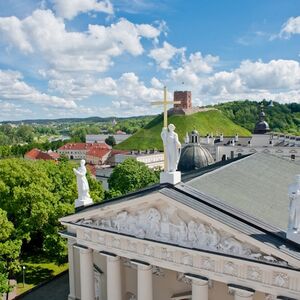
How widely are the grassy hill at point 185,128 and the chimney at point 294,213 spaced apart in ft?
406

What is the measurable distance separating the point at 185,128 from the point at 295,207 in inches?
5382

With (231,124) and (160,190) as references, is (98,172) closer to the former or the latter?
(160,190)

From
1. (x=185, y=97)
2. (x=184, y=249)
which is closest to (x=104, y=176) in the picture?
(x=184, y=249)

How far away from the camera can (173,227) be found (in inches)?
586

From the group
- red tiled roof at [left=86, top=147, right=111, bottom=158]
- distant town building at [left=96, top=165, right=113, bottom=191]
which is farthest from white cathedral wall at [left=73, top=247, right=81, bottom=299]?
red tiled roof at [left=86, top=147, right=111, bottom=158]

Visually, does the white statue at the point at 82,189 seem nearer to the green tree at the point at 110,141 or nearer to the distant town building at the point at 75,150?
the distant town building at the point at 75,150

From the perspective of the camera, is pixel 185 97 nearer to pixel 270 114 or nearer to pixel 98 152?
pixel 270 114

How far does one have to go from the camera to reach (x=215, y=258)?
1383 cm

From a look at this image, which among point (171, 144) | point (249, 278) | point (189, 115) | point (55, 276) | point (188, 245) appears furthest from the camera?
point (189, 115)

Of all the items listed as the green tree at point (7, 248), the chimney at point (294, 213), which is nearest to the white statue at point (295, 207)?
the chimney at point (294, 213)

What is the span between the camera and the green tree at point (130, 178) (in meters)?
46.2

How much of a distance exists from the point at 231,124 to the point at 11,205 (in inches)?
5648

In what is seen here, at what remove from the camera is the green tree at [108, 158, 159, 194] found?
46188 millimetres

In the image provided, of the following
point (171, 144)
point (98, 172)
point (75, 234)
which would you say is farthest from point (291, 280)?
point (98, 172)
